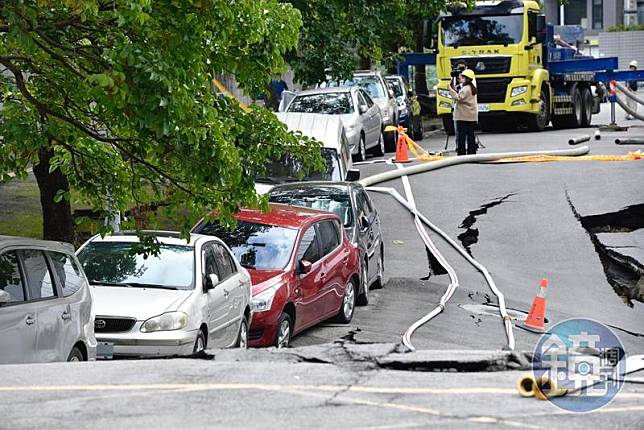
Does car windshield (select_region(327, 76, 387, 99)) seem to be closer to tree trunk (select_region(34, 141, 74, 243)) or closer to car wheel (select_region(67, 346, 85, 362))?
tree trunk (select_region(34, 141, 74, 243))

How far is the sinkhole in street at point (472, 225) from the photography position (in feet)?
70.1

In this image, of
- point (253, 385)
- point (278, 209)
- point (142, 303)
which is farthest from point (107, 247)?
point (253, 385)

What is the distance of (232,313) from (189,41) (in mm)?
3186

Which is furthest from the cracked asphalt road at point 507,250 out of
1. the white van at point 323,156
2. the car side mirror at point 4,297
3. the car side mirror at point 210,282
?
the car side mirror at point 4,297

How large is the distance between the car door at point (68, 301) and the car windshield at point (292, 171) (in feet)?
28.4

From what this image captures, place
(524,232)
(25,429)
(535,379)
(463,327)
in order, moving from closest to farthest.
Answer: (25,429)
(535,379)
(463,327)
(524,232)

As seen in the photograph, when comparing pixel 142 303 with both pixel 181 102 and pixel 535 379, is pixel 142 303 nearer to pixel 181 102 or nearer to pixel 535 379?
pixel 181 102

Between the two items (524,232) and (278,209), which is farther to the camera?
(524,232)

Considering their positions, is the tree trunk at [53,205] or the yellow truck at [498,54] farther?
the yellow truck at [498,54]

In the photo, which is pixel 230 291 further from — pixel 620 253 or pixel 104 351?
pixel 620 253

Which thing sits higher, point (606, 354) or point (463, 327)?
point (606, 354)

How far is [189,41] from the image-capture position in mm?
11273

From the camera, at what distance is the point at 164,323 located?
12125 mm

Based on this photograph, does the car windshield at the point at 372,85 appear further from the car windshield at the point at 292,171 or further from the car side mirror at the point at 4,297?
the car side mirror at the point at 4,297
